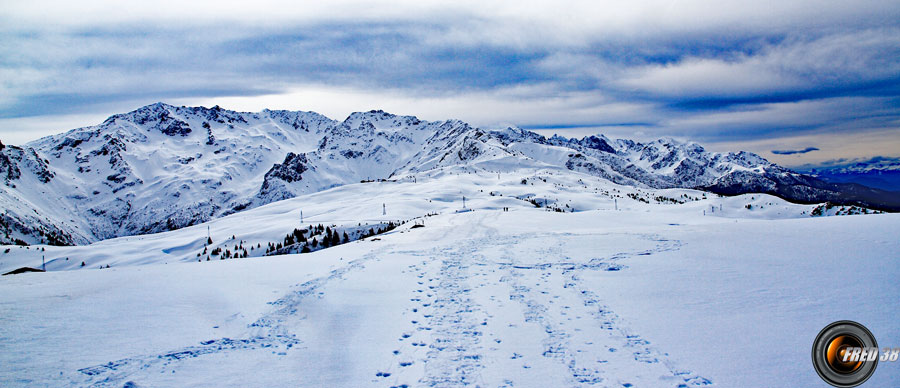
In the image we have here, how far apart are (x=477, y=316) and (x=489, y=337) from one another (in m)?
1.11

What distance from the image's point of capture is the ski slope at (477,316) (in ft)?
19.5

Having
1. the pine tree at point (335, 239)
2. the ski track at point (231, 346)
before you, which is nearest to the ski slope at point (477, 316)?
the ski track at point (231, 346)

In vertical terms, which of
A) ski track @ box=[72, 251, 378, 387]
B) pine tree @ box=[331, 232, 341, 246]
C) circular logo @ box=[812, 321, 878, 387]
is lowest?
pine tree @ box=[331, 232, 341, 246]

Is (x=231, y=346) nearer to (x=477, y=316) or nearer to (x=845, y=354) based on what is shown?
(x=477, y=316)

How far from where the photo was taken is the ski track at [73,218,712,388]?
5930 mm

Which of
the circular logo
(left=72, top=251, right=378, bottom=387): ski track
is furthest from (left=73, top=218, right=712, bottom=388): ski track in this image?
the circular logo

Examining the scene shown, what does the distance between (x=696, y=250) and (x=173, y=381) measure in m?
14.6

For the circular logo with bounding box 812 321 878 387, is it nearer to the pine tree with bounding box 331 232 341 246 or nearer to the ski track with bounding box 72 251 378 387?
the ski track with bounding box 72 251 378 387

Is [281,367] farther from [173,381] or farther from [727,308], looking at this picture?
[727,308]

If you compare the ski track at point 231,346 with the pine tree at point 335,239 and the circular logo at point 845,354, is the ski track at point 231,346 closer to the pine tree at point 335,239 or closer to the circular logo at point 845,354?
the circular logo at point 845,354

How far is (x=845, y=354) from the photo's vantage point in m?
6.04

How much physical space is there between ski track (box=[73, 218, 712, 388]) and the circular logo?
1.97 m

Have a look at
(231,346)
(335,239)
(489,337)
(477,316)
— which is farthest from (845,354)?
(335,239)

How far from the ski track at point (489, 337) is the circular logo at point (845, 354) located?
1.97 metres
